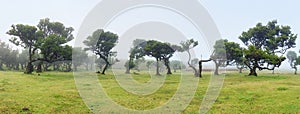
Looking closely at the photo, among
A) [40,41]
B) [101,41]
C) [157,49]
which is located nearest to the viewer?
[40,41]

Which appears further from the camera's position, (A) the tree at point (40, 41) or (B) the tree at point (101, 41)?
(B) the tree at point (101, 41)

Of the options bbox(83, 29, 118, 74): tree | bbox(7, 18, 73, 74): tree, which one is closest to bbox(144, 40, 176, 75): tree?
bbox(83, 29, 118, 74): tree

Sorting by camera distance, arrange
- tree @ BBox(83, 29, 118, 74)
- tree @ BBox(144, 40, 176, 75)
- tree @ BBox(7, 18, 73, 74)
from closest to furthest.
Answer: tree @ BBox(7, 18, 73, 74) < tree @ BBox(83, 29, 118, 74) < tree @ BBox(144, 40, 176, 75)

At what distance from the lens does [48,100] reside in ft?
62.3

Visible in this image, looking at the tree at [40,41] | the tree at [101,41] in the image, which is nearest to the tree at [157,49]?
the tree at [101,41]

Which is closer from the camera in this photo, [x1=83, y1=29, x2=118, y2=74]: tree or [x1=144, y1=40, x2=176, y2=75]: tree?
[x1=83, y1=29, x2=118, y2=74]: tree

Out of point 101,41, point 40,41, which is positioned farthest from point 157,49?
point 40,41

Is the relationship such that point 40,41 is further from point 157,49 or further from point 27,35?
point 157,49

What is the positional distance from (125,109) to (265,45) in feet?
249

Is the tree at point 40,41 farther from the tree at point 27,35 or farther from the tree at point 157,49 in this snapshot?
A: the tree at point 157,49

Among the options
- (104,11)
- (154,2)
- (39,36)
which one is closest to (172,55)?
(39,36)

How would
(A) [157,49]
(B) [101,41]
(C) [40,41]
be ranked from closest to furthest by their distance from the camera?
1. (C) [40,41]
2. (B) [101,41]
3. (A) [157,49]

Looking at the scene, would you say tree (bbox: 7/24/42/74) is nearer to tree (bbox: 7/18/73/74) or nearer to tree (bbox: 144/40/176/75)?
tree (bbox: 7/18/73/74)

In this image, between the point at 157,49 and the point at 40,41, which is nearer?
the point at 40,41
